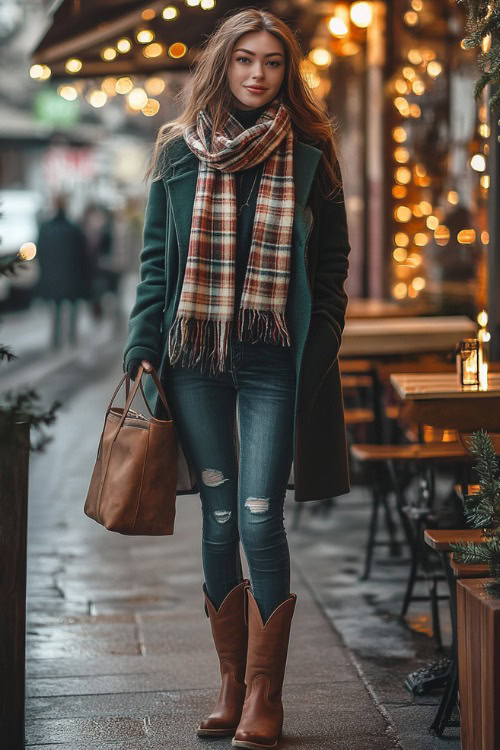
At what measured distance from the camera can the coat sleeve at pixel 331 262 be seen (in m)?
3.51

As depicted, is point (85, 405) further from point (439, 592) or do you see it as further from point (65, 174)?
point (65, 174)

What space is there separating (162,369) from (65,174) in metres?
38.0

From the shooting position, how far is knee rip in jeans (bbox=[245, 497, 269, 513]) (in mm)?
3453

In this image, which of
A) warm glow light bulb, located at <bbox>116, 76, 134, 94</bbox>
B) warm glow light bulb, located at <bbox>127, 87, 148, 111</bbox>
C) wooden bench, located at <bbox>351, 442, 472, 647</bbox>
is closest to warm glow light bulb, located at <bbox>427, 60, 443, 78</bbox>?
warm glow light bulb, located at <bbox>116, 76, 134, 94</bbox>

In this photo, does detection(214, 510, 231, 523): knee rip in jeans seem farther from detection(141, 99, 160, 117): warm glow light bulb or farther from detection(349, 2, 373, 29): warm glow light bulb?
detection(141, 99, 160, 117): warm glow light bulb

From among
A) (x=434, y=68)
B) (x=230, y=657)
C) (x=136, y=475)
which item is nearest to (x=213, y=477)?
(x=136, y=475)

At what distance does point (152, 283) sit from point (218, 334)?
1.01 feet

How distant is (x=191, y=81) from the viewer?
12.0 feet

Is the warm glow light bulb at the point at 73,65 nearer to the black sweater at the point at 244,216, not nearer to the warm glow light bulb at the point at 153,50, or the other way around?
the warm glow light bulb at the point at 153,50

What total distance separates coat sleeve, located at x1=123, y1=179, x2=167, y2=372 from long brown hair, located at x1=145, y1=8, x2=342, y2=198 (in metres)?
0.09

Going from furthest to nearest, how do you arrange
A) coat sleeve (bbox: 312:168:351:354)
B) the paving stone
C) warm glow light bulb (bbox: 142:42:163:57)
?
1. warm glow light bulb (bbox: 142:42:163:57)
2. the paving stone
3. coat sleeve (bbox: 312:168:351:354)

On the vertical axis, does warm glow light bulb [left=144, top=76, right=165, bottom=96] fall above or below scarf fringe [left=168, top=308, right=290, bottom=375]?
above

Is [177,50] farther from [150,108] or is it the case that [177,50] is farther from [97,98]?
[150,108]

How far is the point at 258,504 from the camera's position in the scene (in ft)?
11.3
